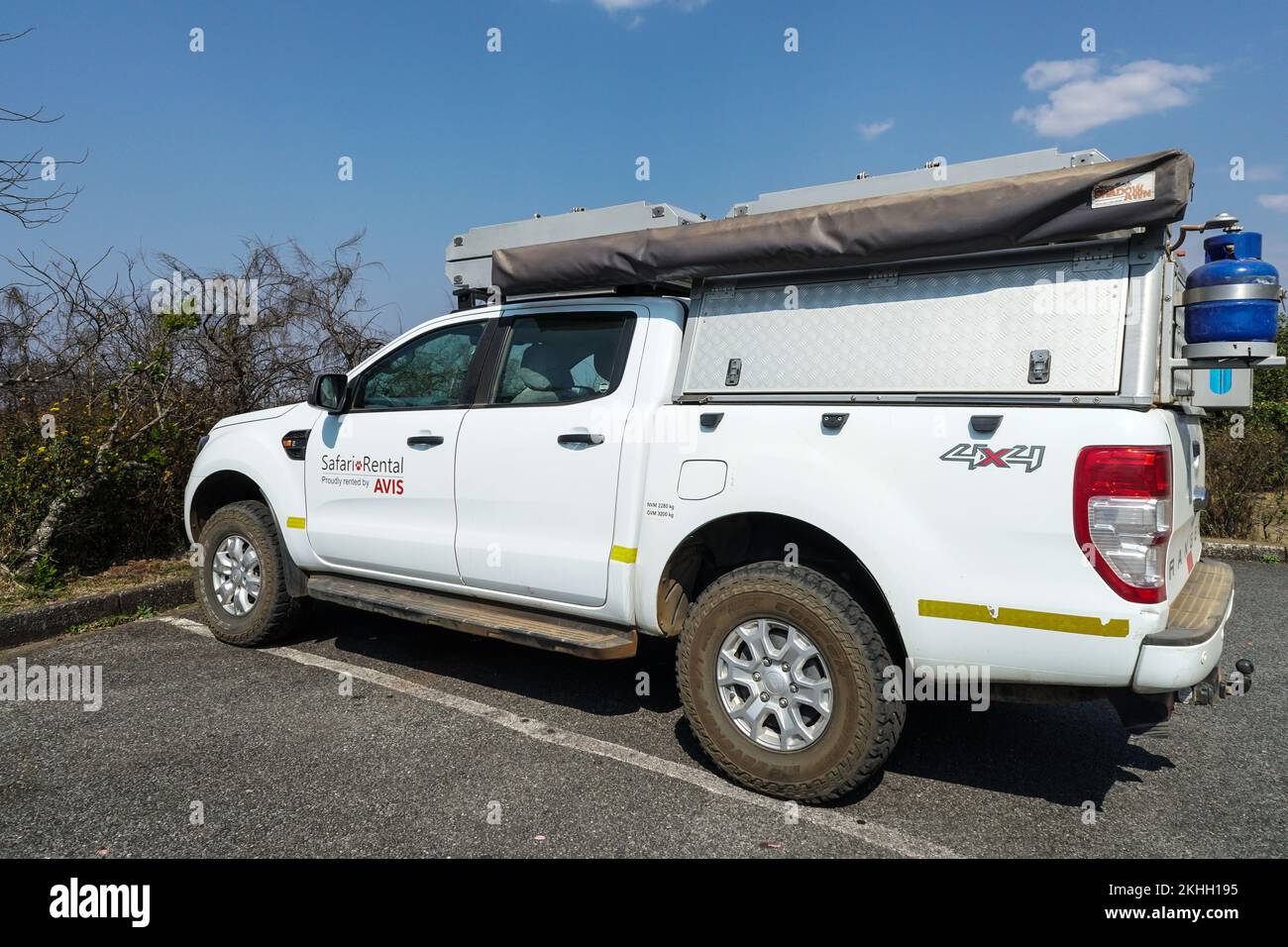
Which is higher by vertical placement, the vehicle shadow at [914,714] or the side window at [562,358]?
the side window at [562,358]

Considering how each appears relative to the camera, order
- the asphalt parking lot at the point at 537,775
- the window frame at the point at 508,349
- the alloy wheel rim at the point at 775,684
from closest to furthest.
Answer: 1. the asphalt parking lot at the point at 537,775
2. the alloy wheel rim at the point at 775,684
3. the window frame at the point at 508,349

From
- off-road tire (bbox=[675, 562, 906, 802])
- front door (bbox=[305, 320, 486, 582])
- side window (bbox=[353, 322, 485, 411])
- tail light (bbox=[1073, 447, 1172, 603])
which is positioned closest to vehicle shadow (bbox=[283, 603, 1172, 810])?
off-road tire (bbox=[675, 562, 906, 802])

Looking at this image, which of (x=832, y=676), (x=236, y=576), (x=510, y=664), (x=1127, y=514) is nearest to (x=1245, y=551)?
(x=1127, y=514)

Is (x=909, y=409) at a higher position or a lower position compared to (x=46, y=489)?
higher

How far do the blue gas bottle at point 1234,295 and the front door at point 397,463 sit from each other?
3.24 metres

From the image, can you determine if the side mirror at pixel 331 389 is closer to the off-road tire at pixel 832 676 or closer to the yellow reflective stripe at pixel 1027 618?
the off-road tire at pixel 832 676

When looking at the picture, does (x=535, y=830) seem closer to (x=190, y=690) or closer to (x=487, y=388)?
(x=487, y=388)

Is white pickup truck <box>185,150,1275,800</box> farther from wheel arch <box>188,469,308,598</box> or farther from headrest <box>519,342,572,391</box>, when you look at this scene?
wheel arch <box>188,469,308,598</box>

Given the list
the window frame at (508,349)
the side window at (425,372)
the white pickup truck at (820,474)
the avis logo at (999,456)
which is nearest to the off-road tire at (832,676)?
the white pickup truck at (820,474)

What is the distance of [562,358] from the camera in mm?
4465

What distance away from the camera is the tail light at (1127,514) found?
283 centimetres
